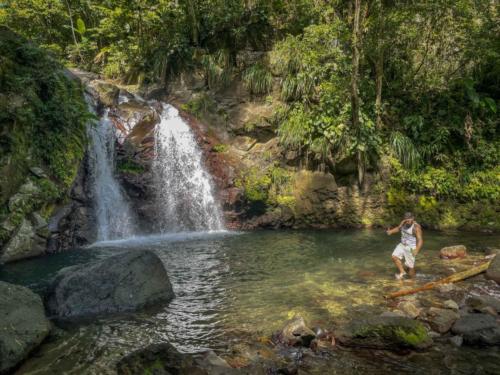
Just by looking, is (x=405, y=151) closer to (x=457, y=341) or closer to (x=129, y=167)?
(x=457, y=341)

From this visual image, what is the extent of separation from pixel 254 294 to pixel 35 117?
830 centimetres

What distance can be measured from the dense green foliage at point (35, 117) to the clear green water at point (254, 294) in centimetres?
258

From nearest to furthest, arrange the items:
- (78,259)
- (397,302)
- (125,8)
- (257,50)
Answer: (397,302)
(78,259)
(257,50)
(125,8)

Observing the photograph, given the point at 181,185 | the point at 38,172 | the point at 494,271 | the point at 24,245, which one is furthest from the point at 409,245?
the point at 38,172

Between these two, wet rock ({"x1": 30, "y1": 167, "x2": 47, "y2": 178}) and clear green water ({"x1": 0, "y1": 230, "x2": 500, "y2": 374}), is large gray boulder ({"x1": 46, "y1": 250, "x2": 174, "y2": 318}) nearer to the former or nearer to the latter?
clear green water ({"x1": 0, "y1": 230, "x2": 500, "y2": 374})

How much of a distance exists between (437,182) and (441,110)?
9.20ft

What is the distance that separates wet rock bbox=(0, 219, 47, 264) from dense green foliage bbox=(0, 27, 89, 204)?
0.94 meters

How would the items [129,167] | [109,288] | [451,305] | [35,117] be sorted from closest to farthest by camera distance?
[451,305] → [109,288] → [35,117] → [129,167]

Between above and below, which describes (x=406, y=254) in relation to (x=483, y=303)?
above

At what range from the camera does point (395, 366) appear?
456cm

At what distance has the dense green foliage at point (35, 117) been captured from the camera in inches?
400

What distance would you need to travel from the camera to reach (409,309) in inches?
233

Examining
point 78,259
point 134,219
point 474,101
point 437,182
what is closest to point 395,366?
point 78,259

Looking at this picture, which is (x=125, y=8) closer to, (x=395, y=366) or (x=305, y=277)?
(x=305, y=277)
